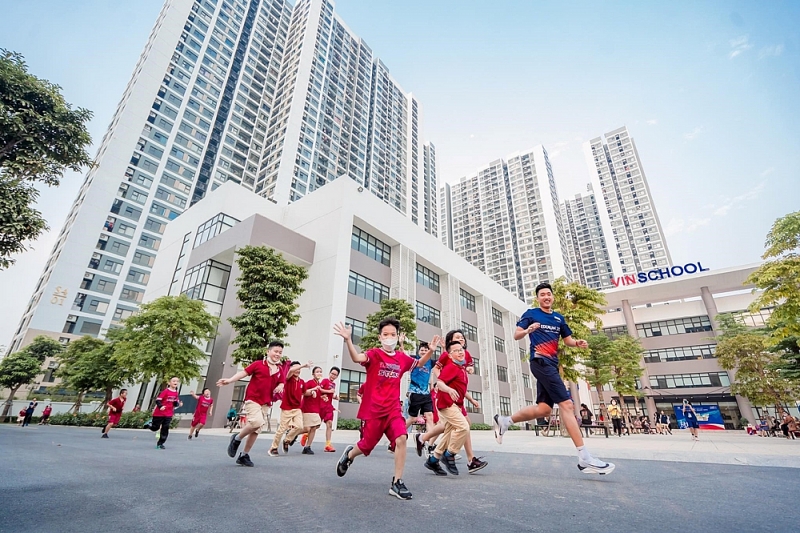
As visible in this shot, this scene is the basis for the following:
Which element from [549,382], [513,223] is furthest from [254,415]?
[513,223]

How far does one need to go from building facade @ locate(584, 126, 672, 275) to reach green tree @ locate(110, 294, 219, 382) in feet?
285

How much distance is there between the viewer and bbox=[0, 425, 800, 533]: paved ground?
2.43m

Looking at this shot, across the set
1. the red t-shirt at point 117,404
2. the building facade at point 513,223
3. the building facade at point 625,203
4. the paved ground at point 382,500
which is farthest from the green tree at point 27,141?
the building facade at point 625,203

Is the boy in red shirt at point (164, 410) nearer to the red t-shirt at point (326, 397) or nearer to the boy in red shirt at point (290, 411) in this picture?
the boy in red shirt at point (290, 411)

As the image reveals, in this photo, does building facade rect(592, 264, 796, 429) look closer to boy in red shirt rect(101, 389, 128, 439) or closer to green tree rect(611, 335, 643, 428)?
green tree rect(611, 335, 643, 428)

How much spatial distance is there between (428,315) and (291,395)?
2502 cm

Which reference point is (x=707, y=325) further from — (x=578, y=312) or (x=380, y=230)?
(x=380, y=230)

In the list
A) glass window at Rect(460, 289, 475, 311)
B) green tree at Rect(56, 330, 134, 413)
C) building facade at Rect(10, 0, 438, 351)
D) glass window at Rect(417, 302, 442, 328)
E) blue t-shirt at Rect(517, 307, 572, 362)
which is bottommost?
blue t-shirt at Rect(517, 307, 572, 362)

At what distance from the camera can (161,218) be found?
51500 millimetres

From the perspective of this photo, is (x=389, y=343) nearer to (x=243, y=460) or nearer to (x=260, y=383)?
(x=260, y=383)

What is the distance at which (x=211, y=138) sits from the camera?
58.0 meters

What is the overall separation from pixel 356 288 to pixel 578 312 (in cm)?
1446

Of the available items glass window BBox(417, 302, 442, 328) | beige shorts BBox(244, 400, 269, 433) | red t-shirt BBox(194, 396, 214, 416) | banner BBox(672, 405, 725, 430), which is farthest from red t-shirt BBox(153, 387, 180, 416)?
banner BBox(672, 405, 725, 430)

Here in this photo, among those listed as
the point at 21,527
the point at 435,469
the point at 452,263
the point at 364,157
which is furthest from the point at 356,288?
the point at 364,157
